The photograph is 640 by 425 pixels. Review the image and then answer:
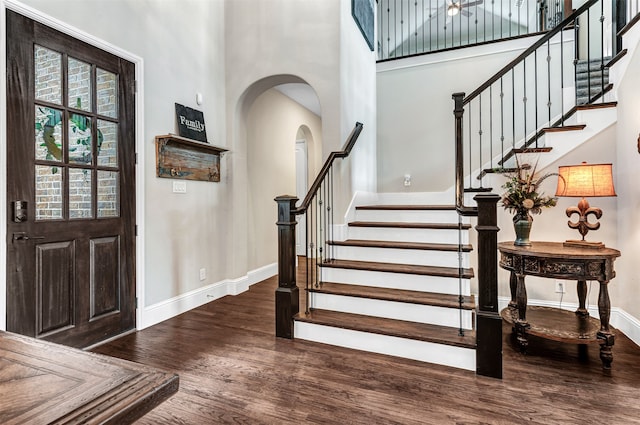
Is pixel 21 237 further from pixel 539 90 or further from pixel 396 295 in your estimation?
pixel 539 90

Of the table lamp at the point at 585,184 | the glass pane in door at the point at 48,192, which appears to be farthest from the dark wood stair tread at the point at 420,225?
the glass pane in door at the point at 48,192

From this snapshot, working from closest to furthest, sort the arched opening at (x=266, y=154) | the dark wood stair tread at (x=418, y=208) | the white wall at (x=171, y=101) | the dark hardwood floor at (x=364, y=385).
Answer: the dark hardwood floor at (x=364, y=385) → the white wall at (x=171, y=101) → the dark wood stair tread at (x=418, y=208) → the arched opening at (x=266, y=154)

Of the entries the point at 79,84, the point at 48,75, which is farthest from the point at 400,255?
the point at 48,75

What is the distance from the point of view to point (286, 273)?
2824 millimetres

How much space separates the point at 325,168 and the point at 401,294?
1.30 meters

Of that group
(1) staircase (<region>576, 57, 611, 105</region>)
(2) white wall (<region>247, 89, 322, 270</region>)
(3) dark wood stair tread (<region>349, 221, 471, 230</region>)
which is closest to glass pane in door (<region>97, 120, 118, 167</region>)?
(2) white wall (<region>247, 89, 322, 270</region>)

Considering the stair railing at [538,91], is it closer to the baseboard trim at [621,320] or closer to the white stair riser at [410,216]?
the white stair riser at [410,216]

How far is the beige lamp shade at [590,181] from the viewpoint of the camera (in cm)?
235

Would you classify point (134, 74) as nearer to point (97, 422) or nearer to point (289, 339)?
point (289, 339)

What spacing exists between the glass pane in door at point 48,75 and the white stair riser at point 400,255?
2.50m

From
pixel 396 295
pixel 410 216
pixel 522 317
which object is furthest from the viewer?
pixel 410 216

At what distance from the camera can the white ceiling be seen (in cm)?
502

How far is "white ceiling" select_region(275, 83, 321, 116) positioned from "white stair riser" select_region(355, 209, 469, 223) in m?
1.94

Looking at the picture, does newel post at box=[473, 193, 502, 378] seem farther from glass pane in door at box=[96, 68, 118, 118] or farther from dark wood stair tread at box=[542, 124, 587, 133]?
glass pane in door at box=[96, 68, 118, 118]
